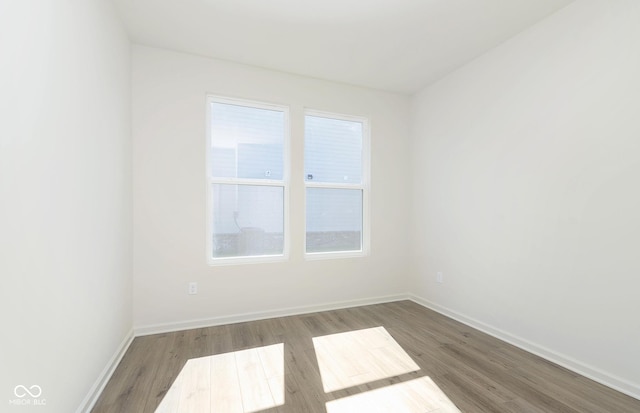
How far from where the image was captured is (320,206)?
3.49 metres

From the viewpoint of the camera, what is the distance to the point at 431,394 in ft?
6.06

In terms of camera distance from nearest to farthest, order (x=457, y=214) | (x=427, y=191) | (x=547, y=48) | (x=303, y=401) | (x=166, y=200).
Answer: (x=303, y=401) < (x=547, y=48) < (x=166, y=200) < (x=457, y=214) < (x=427, y=191)

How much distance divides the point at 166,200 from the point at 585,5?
390cm

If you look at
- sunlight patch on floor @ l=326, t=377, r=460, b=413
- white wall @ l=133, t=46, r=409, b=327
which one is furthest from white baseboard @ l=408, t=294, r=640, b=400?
white wall @ l=133, t=46, r=409, b=327

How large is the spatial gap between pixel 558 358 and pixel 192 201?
3543 millimetres

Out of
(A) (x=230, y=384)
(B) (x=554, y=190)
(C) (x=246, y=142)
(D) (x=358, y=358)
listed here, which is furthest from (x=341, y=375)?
(C) (x=246, y=142)

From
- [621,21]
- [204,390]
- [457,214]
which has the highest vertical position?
[621,21]

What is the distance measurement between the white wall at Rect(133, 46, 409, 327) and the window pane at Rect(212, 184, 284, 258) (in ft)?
0.51

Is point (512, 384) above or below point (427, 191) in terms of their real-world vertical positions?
below

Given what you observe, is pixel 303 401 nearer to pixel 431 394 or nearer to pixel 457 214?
pixel 431 394

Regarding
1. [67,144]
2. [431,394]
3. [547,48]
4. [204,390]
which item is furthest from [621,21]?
[204,390]

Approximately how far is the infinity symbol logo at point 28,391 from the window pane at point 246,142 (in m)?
2.13

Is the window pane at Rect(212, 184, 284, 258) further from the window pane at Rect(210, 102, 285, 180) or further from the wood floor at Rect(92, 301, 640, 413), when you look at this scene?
the wood floor at Rect(92, 301, 640, 413)

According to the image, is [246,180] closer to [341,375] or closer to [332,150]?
[332,150]
